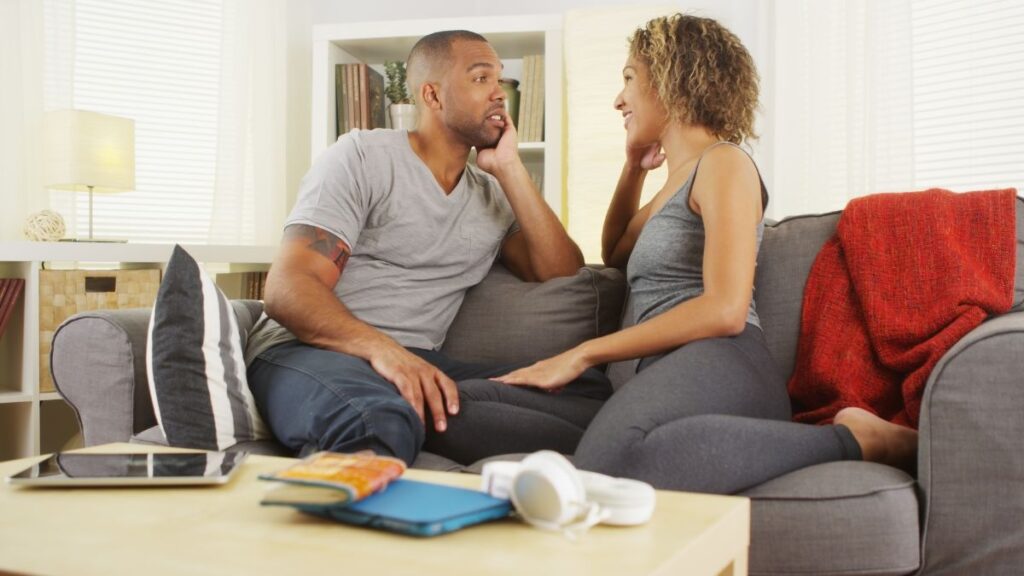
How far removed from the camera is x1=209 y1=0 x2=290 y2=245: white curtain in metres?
3.63

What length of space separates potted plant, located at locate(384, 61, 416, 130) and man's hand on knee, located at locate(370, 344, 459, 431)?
1.89 meters

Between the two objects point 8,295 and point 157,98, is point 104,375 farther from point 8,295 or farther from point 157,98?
point 157,98

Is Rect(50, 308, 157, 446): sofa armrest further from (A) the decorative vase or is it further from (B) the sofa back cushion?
(A) the decorative vase

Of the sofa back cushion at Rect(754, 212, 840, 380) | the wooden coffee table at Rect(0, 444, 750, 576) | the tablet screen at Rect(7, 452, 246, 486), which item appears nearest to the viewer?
the wooden coffee table at Rect(0, 444, 750, 576)

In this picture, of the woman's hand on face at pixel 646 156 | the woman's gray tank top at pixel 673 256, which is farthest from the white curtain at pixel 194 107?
the woman's gray tank top at pixel 673 256

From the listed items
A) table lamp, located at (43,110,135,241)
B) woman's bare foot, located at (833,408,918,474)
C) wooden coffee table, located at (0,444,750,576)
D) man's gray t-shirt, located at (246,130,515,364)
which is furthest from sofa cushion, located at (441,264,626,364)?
table lamp, located at (43,110,135,241)

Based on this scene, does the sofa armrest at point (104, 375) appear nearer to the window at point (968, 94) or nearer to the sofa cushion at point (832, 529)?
the sofa cushion at point (832, 529)

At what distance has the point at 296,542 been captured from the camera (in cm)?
79

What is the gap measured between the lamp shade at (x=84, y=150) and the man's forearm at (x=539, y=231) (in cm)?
146

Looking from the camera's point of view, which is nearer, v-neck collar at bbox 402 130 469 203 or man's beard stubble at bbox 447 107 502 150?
v-neck collar at bbox 402 130 469 203

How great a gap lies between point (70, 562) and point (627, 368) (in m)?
1.35

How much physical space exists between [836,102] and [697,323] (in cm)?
203

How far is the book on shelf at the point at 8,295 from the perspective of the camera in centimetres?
261

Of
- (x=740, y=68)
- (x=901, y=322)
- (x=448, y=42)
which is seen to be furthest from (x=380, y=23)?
(x=901, y=322)
